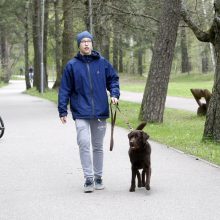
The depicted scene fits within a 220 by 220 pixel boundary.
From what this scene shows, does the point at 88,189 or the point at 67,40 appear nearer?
the point at 88,189

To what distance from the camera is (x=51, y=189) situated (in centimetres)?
807

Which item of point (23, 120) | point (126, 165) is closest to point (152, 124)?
point (23, 120)

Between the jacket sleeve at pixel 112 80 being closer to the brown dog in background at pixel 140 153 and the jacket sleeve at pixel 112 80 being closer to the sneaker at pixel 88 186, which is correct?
the brown dog in background at pixel 140 153

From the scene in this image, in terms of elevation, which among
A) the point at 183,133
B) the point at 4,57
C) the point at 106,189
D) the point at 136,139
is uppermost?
the point at 136,139

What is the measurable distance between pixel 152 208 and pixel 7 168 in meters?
3.74

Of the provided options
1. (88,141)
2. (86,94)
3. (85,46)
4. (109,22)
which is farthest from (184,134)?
(109,22)

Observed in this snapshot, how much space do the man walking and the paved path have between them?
1.81 feet

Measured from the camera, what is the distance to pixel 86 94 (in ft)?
25.4

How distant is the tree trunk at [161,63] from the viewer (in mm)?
17016

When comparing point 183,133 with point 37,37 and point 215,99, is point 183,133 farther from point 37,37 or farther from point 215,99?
point 37,37

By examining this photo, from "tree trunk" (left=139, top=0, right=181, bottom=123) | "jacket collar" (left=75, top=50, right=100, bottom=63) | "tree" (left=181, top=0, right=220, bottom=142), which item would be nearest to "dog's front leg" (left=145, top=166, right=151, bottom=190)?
"jacket collar" (left=75, top=50, right=100, bottom=63)

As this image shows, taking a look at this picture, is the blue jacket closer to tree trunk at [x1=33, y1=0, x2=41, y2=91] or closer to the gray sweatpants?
the gray sweatpants

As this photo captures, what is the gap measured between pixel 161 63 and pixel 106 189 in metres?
9.60

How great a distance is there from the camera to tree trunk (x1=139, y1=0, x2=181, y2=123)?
1702cm
